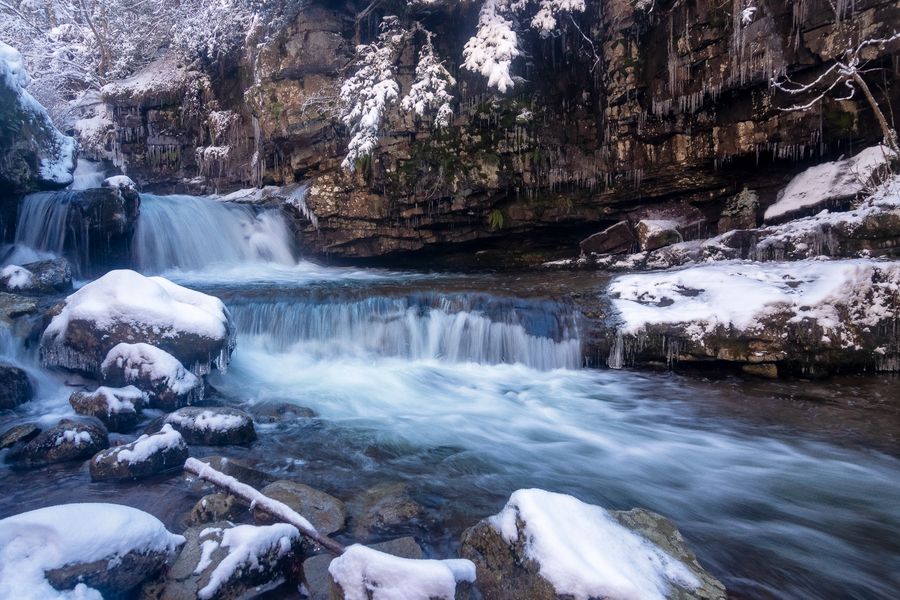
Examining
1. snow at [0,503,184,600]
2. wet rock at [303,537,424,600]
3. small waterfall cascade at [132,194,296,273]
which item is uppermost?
small waterfall cascade at [132,194,296,273]

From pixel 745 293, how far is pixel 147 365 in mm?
7299

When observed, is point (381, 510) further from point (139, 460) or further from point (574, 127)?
point (574, 127)

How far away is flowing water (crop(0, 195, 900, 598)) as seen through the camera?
11.6ft

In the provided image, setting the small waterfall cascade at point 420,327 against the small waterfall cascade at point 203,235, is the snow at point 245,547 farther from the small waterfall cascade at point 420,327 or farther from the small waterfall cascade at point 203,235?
the small waterfall cascade at point 203,235

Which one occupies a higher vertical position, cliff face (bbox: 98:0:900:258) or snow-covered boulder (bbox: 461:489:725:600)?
cliff face (bbox: 98:0:900:258)

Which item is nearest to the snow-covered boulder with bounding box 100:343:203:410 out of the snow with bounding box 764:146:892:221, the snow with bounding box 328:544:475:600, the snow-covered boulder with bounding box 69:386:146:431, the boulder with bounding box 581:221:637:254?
the snow-covered boulder with bounding box 69:386:146:431

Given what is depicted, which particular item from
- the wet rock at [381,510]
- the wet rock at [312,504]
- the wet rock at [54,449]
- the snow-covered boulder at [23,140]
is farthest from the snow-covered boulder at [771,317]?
the snow-covered boulder at [23,140]

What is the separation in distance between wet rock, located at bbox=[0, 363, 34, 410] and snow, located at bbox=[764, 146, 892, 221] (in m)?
11.5

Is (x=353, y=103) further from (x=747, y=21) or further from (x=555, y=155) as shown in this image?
(x=747, y=21)

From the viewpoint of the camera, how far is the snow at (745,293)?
20.2 ft

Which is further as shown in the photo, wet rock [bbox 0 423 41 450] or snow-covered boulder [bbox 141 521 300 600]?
wet rock [bbox 0 423 41 450]

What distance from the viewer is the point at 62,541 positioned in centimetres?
236

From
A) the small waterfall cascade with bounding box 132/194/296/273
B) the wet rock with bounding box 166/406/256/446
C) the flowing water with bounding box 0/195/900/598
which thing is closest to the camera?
the flowing water with bounding box 0/195/900/598

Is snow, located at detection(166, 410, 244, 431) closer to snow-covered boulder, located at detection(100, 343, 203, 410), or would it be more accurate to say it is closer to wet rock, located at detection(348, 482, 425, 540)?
snow-covered boulder, located at detection(100, 343, 203, 410)
